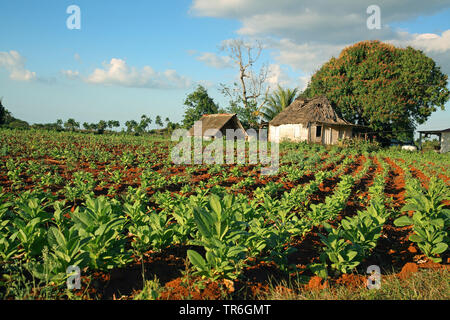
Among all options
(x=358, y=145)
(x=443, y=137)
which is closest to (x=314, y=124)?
(x=358, y=145)

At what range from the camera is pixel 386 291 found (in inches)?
92.4

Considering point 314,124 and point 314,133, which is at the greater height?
point 314,124

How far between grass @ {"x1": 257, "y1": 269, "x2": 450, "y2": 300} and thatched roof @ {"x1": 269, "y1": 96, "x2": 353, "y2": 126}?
22.4 metres

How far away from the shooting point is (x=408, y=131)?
2647cm

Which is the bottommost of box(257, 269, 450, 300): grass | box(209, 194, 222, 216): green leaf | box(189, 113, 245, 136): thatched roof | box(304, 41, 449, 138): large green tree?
box(257, 269, 450, 300): grass

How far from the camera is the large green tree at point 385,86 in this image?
79.3 feet

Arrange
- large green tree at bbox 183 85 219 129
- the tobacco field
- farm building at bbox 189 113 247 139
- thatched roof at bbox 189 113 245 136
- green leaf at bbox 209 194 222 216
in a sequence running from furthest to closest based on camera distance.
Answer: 1. large green tree at bbox 183 85 219 129
2. thatched roof at bbox 189 113 245 136
3. farm building at bbox 189 113 247 139
4. green leaf at bbox 209 194 222 216
5. the tobacco field

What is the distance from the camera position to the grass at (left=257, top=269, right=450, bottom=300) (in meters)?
2.20

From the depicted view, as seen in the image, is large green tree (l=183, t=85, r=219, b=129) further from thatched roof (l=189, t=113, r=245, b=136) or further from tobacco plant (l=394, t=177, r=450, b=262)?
tobacco plant (l=394, t=177, r=450, b=262)

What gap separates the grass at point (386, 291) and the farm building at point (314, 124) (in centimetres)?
2241

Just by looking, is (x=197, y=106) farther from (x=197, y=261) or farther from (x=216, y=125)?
(x=197, y=261)

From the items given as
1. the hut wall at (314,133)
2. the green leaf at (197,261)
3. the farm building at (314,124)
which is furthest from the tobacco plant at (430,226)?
the hut wall at (314,133)

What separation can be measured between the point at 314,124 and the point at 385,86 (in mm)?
6941

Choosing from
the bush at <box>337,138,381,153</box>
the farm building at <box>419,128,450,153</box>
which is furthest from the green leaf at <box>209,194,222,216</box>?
the farm building at <box>419,128,450,153</box>
